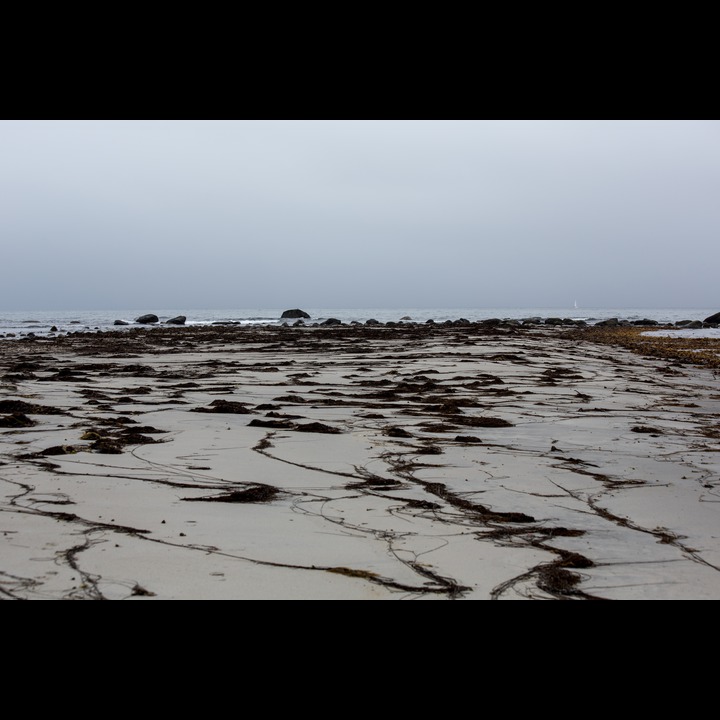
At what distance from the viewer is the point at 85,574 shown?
2.34 metres

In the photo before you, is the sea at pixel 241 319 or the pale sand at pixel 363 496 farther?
the sea at pixel 241 319

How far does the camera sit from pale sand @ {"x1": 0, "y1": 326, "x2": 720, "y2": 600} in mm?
2354

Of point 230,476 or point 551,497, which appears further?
point 230,476

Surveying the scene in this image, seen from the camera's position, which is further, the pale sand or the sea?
the sea

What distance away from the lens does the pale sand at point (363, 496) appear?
7.72ft

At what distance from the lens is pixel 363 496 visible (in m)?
3.44

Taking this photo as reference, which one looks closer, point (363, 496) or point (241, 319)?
point (363, 496)
